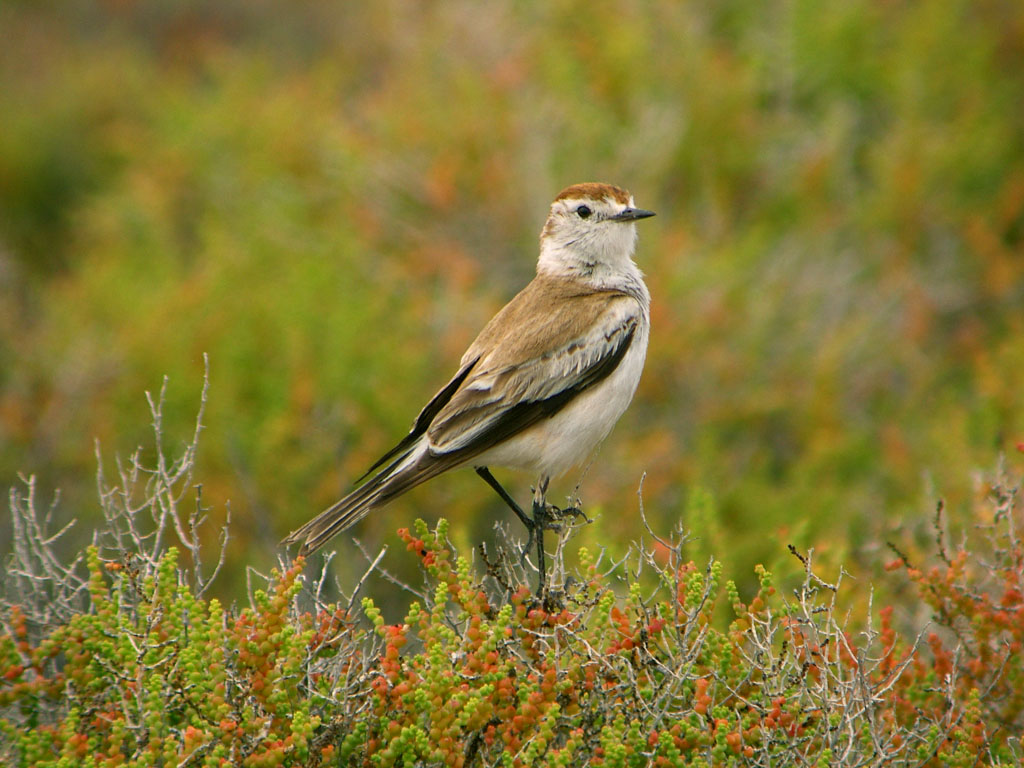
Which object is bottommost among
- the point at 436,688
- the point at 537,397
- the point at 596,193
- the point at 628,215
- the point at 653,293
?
→ the point at 653,293

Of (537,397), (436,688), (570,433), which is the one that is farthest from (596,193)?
(436,688)

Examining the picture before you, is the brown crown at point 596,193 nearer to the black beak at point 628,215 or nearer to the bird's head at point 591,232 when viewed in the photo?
the bird's head at point 591,232

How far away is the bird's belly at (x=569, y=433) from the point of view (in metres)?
4.93

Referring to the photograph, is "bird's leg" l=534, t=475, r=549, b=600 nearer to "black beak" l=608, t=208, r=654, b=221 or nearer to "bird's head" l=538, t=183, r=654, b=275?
"bird's head" l=538, t=183, r=654, b=275

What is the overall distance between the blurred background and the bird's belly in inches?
97.5

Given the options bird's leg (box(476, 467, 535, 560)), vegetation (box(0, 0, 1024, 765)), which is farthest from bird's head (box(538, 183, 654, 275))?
vegetation (box(0, 0, 1024, 765))

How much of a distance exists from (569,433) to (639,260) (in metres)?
4.56

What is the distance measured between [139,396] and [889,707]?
6.56 meters

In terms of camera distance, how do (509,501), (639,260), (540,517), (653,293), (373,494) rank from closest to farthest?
(373,494)
(540,517)
(509,501)
(653,293)
(639,260)

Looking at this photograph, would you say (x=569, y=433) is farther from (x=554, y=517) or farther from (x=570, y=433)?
(x=554, y=517)

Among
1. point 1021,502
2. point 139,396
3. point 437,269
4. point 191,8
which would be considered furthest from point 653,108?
point 191,8

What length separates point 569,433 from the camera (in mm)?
4930

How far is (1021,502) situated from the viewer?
5.12 metres

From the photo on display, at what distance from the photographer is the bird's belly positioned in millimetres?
4930
